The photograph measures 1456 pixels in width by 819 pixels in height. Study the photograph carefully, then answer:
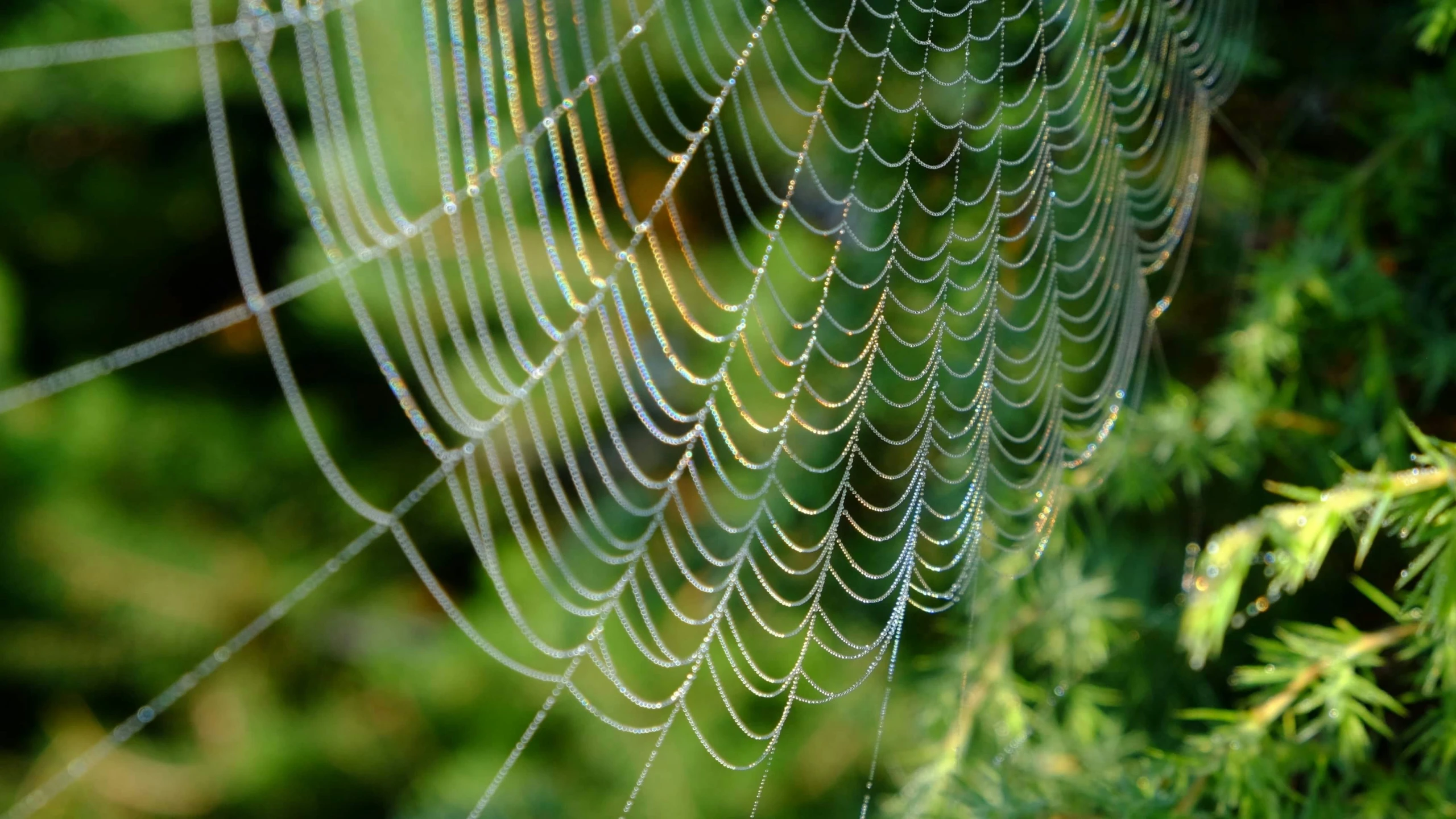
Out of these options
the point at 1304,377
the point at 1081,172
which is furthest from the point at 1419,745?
the point at 1081,172

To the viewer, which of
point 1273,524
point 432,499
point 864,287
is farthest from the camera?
point 432,499

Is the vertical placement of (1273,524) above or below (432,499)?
above

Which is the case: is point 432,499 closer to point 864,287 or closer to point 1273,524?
point 864,287

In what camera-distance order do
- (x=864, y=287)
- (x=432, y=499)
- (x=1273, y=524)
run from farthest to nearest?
(x=432, y=499) → (x=864, y=287) → (x=1273, y=524)

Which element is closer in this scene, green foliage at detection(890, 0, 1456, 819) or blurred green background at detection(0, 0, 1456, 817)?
green foliage at detection(890, 0, 1456, 819)

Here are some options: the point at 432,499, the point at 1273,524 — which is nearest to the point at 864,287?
the point at 1273,524

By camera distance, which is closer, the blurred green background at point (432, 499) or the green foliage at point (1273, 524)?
the green foliage at point (1273, 524)

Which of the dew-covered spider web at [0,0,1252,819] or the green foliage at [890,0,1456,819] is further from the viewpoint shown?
the dew-covered spider web at [0,0,1252,819]

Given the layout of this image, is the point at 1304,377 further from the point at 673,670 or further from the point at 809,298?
the point at 673,670

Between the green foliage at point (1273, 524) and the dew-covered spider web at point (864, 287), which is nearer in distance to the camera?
the green foliage at point (1273, 524)
